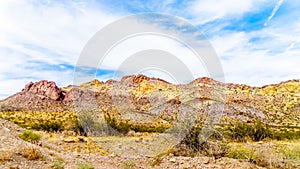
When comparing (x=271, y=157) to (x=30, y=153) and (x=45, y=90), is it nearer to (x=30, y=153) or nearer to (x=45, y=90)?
(x=30, y=153)

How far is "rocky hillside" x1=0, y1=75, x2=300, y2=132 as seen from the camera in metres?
47.2

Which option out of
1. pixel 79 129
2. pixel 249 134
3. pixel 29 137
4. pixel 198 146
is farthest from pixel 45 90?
pixel 198 146

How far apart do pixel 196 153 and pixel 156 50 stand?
27.6ft

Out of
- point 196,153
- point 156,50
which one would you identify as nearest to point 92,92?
point 156,50

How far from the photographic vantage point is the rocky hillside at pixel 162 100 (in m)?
47.2

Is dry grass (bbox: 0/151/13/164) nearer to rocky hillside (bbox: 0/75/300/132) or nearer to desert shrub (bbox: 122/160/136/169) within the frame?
desert shrub (bbox: 122/160/136/169)

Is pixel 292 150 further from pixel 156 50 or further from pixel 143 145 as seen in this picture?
pixel 156 50

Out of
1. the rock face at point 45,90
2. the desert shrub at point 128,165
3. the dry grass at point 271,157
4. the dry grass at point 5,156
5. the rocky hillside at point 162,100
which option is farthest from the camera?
the rock face at point 45,90

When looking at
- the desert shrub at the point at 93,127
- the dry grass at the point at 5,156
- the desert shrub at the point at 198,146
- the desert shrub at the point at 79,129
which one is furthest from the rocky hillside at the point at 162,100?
the dry grass at the point at 5,156

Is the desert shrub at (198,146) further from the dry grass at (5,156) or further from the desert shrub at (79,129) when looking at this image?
the desert shrub at (79,129)


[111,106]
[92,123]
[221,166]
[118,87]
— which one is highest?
[118,87]

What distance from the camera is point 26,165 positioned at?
32.8ft

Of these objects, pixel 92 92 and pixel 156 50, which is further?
pixel 92 92

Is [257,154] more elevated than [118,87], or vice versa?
[118,87]
